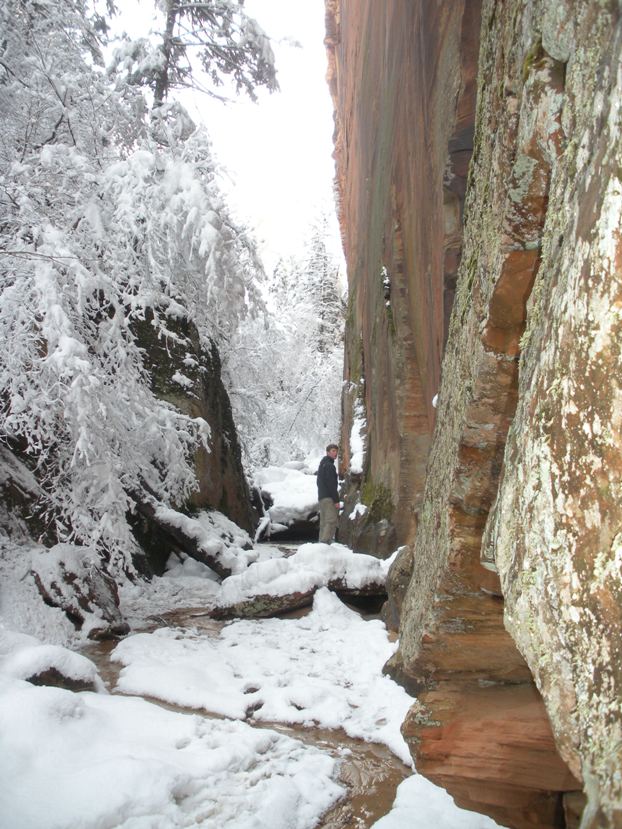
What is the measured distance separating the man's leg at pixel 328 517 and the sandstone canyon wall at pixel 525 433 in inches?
170

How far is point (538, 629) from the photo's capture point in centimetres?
155

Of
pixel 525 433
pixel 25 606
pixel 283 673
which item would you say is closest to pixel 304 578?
pixel 283 673

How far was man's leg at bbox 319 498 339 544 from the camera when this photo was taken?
414 inches

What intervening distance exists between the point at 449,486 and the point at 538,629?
136 cm

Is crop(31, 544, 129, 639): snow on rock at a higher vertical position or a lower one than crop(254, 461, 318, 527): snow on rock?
higher

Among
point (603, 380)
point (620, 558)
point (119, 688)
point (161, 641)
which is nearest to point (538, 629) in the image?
point (620, 558)

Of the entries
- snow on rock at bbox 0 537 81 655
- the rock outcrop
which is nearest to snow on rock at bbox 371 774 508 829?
snow on rock at bbox 0 537 81 655

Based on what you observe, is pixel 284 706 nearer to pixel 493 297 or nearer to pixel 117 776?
pixel 117 776

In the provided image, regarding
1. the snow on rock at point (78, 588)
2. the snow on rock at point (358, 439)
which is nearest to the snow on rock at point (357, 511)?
the snow on rock at point (358, 439)

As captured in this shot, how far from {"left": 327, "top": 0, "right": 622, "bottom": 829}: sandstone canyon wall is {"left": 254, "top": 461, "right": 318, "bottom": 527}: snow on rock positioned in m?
10.3

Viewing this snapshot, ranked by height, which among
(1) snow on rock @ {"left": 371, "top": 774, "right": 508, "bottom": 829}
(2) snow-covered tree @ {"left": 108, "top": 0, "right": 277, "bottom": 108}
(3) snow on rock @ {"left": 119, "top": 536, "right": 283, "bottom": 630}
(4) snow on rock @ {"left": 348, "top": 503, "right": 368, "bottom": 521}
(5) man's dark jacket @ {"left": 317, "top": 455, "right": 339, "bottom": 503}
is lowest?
(3) snow on rock @ {"left": 119, "top": 536, "right": 283, "bottom": 630}

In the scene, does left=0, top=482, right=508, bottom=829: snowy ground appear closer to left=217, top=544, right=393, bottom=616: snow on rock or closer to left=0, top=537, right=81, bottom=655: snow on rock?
left=0, top=537, right=81, bottom=655: snow on rock

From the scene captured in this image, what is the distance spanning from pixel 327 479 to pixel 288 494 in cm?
730

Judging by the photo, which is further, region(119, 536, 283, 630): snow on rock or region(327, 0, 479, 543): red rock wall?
region(119, 536, 283, 630): snow on rock
